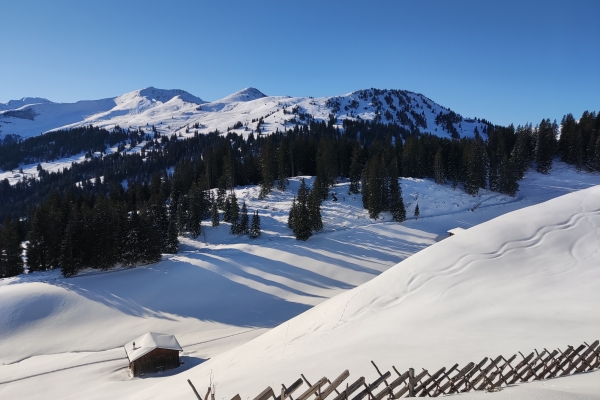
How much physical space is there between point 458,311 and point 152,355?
20804 mm

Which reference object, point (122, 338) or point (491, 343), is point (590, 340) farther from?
point (122, 338)

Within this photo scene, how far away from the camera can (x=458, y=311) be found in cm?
1382

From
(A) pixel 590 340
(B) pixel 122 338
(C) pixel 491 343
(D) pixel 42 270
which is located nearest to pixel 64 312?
(B) pixel 122 338

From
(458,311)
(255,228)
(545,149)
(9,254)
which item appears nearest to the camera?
(458,311)

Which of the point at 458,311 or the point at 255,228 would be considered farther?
the point at 255,228

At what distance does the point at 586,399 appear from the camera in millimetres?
5359

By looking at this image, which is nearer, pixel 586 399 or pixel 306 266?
pixel 586 399

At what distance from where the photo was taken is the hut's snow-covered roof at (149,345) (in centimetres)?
2364

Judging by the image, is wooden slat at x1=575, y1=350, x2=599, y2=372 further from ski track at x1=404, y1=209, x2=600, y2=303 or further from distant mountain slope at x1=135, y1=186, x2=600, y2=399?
ski track at x1=404, y1=209, x2=600, y2=303

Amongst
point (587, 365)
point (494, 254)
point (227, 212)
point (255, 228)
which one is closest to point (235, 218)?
point (255, 228)

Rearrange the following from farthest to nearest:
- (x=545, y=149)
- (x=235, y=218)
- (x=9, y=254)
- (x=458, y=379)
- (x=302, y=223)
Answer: (x=545, y=149) → (x=235, y=218) → (x=302, y=223) → (x=9, y=254) → (x=458, y=379)

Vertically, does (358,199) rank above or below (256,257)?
above

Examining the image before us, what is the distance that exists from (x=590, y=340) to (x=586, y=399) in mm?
5566

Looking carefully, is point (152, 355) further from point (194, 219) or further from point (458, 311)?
point (194, 219)
